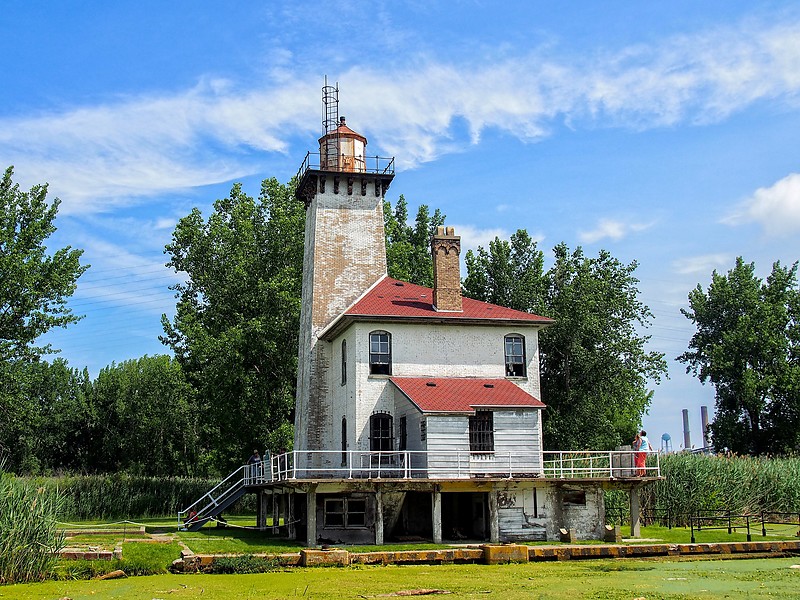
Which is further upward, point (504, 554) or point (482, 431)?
point (482, 431)

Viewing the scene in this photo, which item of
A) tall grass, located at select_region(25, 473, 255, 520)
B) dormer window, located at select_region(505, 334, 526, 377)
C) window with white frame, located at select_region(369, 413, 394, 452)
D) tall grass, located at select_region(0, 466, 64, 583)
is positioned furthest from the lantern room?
tall grass, located at select_region(0, 466, 64, 583)

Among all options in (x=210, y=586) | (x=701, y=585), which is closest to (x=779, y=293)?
(x=701, y=585)

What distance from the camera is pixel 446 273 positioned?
104ft

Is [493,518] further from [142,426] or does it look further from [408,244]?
[142,426]

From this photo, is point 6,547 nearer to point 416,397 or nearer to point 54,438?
point 416,397

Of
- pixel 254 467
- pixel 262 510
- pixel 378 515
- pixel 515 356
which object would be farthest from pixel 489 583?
pixel 262 510

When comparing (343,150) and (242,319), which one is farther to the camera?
(242,319)

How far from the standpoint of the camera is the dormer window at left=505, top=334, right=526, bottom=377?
31.6m

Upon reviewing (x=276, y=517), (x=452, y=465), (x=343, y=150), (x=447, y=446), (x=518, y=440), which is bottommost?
(x=276, y=517)

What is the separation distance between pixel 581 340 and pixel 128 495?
23353 mm

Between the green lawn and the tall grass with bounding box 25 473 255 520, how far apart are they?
23.0m

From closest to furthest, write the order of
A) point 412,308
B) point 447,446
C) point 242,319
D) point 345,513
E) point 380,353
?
point 447,446 → point 345,513 → point 380,353 → point 412,308 → point 242,319

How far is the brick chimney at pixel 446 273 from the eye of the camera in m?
31.5

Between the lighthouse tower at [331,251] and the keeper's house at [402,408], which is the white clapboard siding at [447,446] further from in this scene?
the lighthouse tower at [331,251]
